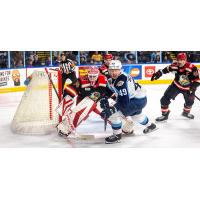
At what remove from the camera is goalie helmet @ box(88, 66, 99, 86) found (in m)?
3.42

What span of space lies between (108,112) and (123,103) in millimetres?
144

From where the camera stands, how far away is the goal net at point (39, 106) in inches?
139

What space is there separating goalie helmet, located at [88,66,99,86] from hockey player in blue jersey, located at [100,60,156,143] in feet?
0.33

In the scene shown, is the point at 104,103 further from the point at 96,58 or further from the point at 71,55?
the point at 71,55

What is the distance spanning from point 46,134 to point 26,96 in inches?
15.1

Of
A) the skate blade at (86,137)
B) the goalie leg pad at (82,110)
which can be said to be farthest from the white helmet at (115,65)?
the skate blade at (86,137)

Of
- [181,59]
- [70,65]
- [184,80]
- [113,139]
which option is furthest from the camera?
[184,80]

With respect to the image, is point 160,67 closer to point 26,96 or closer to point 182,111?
point 182,111

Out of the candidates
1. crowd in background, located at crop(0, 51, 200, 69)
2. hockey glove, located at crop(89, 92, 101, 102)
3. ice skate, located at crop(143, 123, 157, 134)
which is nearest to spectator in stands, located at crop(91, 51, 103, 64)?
crowd in background, located at crop(0, 51, 200, 69)

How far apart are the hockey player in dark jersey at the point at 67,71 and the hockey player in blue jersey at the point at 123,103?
0.28 meters

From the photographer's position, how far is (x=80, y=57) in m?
3.50

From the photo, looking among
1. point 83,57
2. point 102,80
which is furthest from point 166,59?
point 83,57

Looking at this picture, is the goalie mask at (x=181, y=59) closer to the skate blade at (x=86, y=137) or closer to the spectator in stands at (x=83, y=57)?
the spectator in stands at (x=83, y=57)

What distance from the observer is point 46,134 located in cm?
348
